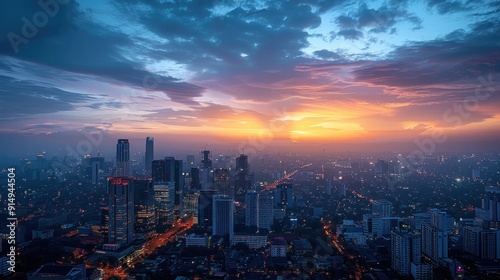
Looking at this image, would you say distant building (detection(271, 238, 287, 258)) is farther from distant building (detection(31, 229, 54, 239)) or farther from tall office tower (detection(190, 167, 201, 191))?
tall office tower (detection(190, 167, 201, 191))

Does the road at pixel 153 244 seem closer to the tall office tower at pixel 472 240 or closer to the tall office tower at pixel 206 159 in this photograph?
the tall office tower at pixel 206 159

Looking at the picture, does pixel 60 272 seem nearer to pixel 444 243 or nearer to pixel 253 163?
pixel 444 243

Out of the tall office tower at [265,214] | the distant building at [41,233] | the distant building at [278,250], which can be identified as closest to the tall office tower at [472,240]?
the distant building at [278,250]

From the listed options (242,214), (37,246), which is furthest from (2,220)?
(242,214)

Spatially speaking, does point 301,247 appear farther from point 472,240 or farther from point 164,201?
point 164,201

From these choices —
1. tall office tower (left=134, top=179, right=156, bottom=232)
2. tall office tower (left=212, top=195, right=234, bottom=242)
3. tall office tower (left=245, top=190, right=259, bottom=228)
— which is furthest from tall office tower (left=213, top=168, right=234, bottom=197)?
tall office tower (left=212, top=195, right=234, bottom=242)

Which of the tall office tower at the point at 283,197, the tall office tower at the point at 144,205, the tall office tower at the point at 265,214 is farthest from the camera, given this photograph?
the tall office tower at the point at 283,197

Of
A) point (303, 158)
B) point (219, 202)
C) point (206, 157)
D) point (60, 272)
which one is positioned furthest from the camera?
point (303, 158)
